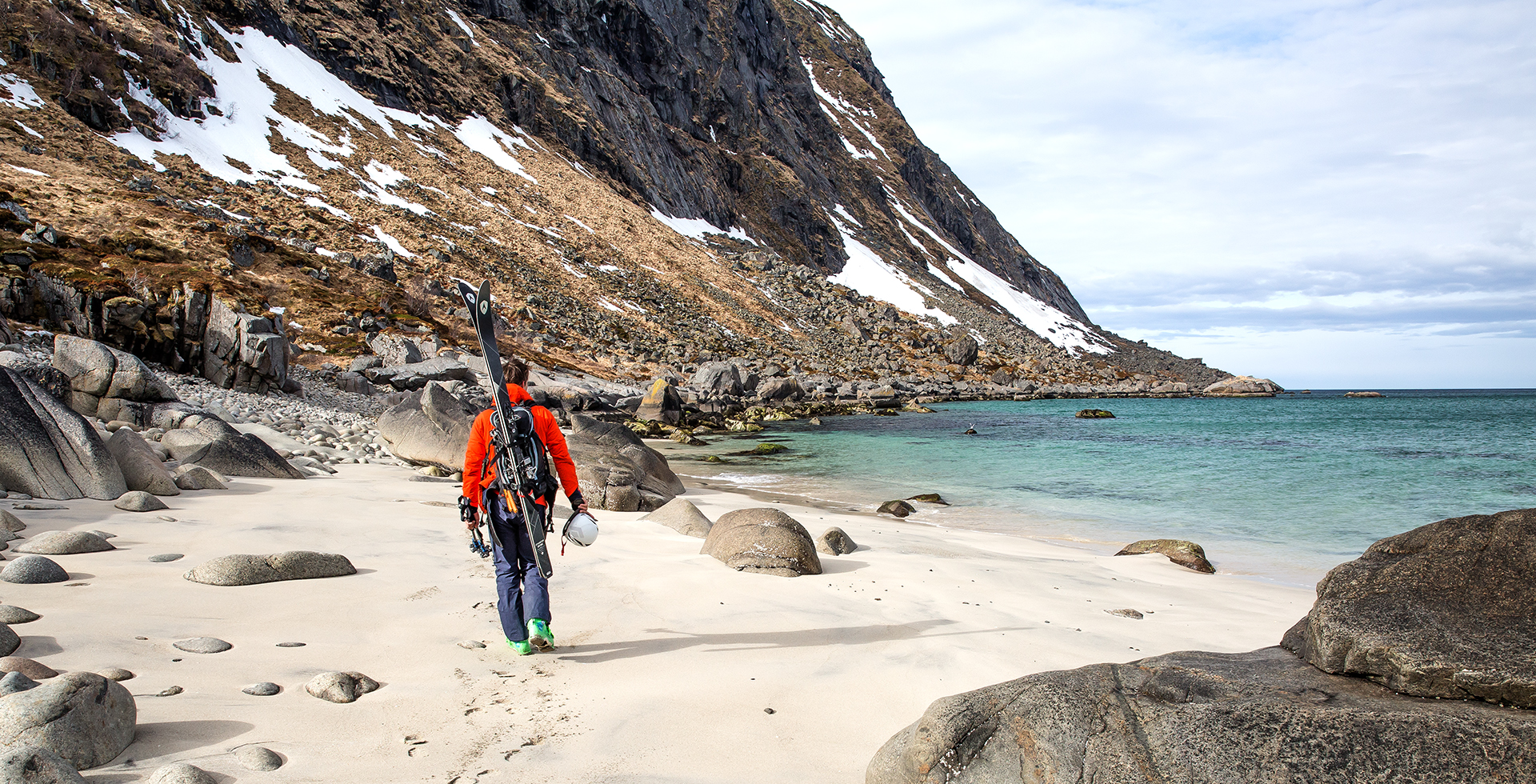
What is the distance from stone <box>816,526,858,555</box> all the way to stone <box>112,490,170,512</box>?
24.5 feet

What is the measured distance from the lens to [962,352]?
80.7m

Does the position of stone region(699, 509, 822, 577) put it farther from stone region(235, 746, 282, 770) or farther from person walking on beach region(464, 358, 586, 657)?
stone region(235, 746, 282, 770)

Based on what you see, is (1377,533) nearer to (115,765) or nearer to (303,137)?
(115,765)

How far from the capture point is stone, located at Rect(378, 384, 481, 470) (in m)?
14.8

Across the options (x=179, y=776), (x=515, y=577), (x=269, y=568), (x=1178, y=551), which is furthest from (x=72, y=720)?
(x=1178, y=551)

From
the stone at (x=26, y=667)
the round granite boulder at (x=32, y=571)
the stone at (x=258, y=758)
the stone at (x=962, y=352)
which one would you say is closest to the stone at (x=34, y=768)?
the stone at (x=258, y=758)

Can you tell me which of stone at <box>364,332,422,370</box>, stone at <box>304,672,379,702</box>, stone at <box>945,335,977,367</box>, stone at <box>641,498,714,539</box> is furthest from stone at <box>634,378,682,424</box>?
stone at <box>945,335,977,367</box>

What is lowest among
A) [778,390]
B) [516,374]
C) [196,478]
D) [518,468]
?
[196,478]

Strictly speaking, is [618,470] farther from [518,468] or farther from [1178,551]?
[1178,551]

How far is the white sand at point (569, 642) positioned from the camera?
3.69m

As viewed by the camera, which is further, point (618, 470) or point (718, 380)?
point (718, 380)

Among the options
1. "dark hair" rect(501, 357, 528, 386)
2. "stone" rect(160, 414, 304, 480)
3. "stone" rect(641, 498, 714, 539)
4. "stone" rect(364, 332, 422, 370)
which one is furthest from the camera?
"stone" rect(364, 332, 422, 370)

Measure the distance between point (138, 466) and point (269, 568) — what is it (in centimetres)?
412

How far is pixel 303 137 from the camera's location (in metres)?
55.6
